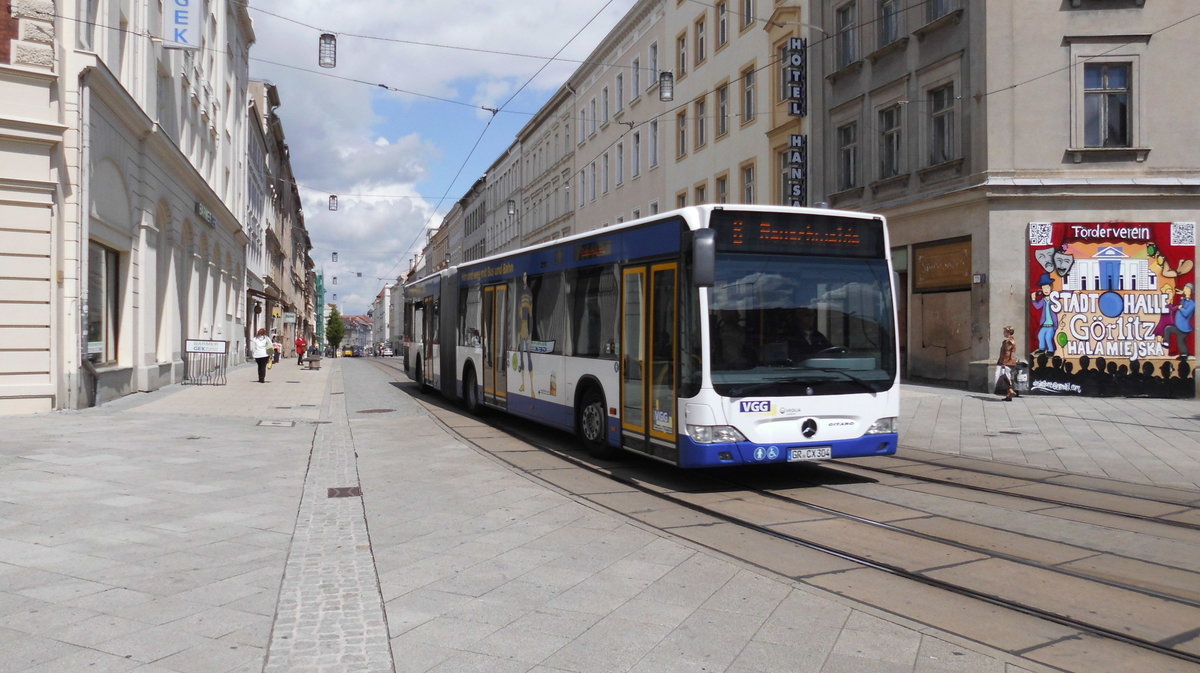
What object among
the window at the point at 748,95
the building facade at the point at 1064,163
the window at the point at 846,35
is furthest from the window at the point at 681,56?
the building facade at the point at 1064,163

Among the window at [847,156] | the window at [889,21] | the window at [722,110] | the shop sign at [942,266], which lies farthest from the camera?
the window at [722,110]

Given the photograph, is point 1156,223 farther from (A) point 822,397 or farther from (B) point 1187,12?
(A) point 822,397

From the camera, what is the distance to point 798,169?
26.6 m

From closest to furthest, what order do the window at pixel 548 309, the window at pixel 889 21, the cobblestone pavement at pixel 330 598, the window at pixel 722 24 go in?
the cobblestone pavement at pixel 330 598 → the window at pixel 548 309 → the window at pixel 889 21 → the window at pixel 722 24

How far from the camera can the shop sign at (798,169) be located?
87.0 ft

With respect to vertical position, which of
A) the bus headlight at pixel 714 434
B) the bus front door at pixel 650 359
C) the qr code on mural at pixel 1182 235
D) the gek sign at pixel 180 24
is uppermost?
the gek sign at pixel 180 24

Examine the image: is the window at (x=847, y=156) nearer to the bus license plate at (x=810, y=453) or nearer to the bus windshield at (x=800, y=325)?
the bus windshield at (x=800, y=325)

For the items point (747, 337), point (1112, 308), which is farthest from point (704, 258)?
point (1112, 308)

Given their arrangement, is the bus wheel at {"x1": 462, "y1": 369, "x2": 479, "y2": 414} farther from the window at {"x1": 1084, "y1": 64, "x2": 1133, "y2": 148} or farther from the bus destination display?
the window at {"x1": 1084, "y1": 64, "x2": 1133, "y2": 148}

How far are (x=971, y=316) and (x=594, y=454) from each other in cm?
1298

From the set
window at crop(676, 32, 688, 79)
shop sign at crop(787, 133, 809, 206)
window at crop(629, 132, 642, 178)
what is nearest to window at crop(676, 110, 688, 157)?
window at crop(676, 32, 688, 79)

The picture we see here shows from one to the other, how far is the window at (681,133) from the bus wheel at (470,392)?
2066 cm

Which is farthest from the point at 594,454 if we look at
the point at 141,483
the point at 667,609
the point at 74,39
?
the point at 74,39

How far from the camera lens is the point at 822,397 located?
8852 millimetres
